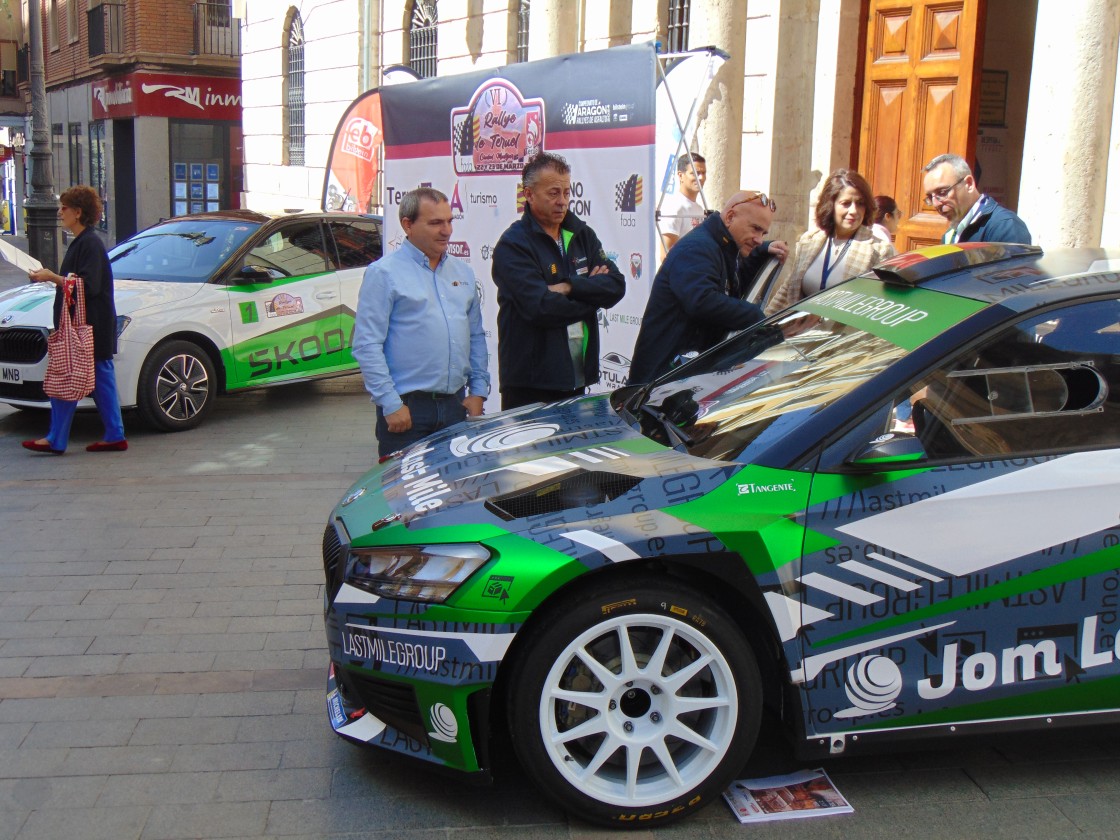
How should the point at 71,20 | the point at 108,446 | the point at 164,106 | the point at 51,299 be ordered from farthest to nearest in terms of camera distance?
1. the point at 71,20
2. the point at 164,106
3. the point at 51,299
4. the point at 108,446

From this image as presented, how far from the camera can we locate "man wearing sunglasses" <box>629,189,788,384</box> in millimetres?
5305

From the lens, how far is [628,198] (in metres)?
6.70

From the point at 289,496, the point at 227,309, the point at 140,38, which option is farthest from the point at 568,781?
the point at 140,38

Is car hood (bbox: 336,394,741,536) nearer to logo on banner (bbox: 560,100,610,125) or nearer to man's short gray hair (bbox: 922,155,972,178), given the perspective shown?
man's short gray hair (bbox: 922,155,972,178)

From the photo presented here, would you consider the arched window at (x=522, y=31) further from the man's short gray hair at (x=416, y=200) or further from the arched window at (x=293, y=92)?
the man's short gray hair at (x=416, y=200)

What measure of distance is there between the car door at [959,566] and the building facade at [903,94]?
182 inches

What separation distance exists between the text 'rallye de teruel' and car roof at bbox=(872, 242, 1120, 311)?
30 millimetres

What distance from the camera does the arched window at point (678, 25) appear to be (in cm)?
1265

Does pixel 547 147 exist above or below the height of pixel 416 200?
above

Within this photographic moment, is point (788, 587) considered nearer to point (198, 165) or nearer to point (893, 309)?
point (893, 309)

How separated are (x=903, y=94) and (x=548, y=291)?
5.85m

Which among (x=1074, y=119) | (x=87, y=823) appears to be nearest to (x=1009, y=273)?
(x=87, y=823)

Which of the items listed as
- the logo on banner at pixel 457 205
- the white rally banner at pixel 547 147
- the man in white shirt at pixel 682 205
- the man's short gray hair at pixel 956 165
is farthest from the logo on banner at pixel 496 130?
the man's short gray hair at pixel 956 165

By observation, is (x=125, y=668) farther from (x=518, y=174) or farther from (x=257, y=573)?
(x=518, y=174)
